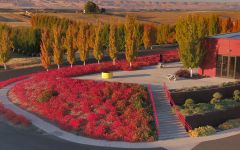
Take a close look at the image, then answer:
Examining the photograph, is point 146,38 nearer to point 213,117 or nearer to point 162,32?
point 162,32

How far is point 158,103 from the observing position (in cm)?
3166

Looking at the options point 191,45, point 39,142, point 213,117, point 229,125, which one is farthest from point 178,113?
point 39,142

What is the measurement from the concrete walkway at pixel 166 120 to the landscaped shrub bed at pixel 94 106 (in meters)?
0.77

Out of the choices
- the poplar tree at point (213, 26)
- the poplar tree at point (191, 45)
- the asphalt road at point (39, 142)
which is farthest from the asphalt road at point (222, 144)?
the poplar tree at point (213, 26)

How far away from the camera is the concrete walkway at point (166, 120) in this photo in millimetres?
27906

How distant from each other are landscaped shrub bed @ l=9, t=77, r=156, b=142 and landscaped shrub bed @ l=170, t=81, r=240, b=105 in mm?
2700

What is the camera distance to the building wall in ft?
124

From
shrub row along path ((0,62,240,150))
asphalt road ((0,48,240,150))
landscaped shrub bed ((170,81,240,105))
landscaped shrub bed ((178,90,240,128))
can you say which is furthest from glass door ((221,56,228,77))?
asphalt road ((0,48,240,150))

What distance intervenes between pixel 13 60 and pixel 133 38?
23041mm

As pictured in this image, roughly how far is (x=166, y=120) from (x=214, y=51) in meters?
12.9

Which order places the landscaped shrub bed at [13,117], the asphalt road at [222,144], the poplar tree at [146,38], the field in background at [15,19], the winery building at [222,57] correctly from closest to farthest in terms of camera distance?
the asphalt road at [222,144]
the landscaped shrub bed at [13,117]
the winery building at [222,57]
the poplar tree at [146,38]
the field in background at [15,19]

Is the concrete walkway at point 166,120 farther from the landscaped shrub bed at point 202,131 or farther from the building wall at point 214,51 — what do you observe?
the building wall at point 214,51

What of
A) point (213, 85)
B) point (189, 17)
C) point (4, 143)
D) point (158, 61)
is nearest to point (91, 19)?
point (158, 61)

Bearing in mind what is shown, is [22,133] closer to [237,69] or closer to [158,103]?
[158,103]
